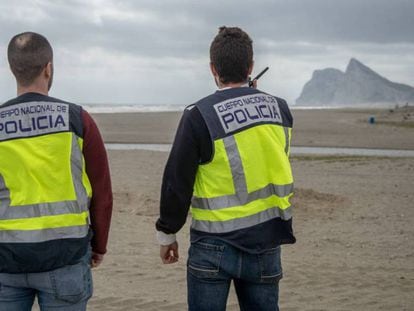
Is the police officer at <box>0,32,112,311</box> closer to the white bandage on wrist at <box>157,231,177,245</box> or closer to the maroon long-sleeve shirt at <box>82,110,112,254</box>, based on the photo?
the maroon long-sleeve shirt at <box>82,110,112,254</box>

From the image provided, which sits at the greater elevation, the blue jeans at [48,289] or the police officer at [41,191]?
the police officer at [41,191]

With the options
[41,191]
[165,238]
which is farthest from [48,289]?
[165,238]

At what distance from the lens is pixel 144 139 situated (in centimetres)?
3228

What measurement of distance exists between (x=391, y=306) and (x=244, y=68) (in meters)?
3.55

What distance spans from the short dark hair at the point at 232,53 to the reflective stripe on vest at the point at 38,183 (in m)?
0.84

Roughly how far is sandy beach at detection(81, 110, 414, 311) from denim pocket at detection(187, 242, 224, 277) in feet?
8.91

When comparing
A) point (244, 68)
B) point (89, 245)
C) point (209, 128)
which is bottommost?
point (89, 245)

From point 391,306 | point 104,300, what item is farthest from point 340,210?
point 104,300

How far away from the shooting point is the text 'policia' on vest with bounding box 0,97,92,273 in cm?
297

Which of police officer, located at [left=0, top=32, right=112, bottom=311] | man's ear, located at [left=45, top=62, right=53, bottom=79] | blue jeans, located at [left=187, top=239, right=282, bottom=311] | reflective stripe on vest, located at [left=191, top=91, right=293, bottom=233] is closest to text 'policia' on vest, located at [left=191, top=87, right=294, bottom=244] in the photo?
reflective stripe on vest, located at [left=191, top=91, right=293, bottom=233]

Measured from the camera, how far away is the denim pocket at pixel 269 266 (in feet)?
10.8

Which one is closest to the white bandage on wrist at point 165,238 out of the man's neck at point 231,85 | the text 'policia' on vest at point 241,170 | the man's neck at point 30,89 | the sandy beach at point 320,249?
the text 'policia' on vest at point 241,170

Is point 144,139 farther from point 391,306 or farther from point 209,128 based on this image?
point 209,128

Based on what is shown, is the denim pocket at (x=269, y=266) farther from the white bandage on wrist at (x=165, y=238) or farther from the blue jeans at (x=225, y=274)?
the white bandage on wrist at (x=165, y=238)
